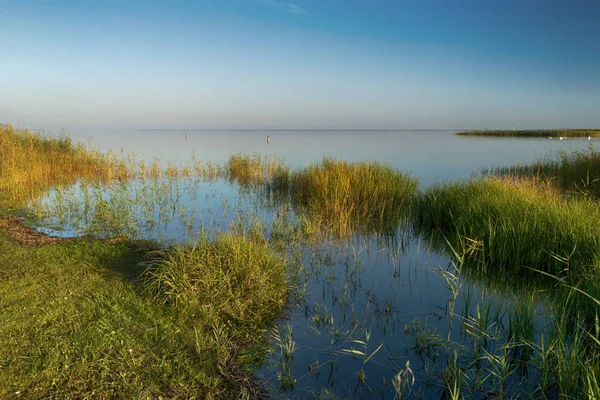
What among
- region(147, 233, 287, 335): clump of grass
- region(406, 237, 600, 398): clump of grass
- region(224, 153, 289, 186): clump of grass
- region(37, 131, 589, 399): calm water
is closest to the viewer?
region(406, 237, 600, 398): clump of grass

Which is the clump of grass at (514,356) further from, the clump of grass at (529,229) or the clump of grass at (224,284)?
the clump of grass at (224,284)

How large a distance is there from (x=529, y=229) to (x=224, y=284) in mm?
6234

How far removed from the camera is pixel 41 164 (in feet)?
57.3

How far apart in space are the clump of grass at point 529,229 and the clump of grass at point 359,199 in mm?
1943

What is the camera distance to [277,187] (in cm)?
1691

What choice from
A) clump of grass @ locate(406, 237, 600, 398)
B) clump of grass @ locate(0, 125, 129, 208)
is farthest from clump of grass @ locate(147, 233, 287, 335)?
clump of grass @ locate(0, 125, 129, 208)

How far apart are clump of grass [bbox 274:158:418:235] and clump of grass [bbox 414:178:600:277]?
1943 millimetres

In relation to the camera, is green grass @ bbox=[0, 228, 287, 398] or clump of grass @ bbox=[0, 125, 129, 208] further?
clump of grass @ bbox=[0, 125, 129, 208]

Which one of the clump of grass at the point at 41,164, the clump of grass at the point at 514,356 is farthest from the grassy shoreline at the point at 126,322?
the clump of grass at the point at 41,164

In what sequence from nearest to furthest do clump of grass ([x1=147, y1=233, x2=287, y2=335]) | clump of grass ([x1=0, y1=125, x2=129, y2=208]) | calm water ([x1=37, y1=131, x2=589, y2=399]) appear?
calm water ([x1=37, y1=131, x2=589, y2=399])
clump of grass ([x1=147, y1=233, x2=287, y2=335])
clump of grass ([x1=0, y1=125, x2=129, y2=208])

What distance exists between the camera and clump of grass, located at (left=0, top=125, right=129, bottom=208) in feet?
47.5

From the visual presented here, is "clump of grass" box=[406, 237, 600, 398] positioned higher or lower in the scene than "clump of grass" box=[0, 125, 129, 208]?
lower

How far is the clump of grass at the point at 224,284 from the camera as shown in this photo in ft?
17.3

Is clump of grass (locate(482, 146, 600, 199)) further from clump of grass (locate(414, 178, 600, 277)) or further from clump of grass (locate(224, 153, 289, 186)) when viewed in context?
clump of grass (locate(224, 153, 289, 186))
